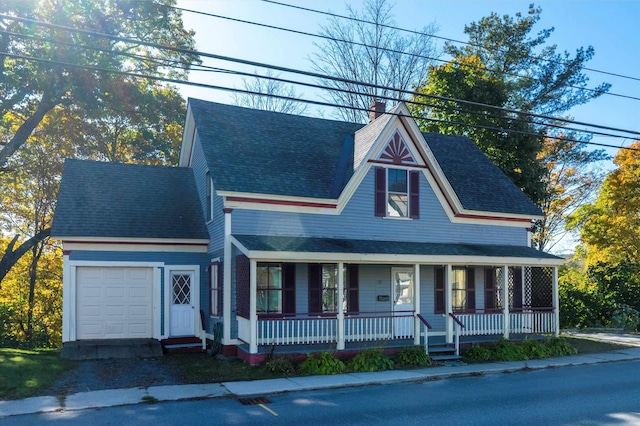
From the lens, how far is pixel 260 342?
13.9 m

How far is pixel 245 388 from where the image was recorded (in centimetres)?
1149

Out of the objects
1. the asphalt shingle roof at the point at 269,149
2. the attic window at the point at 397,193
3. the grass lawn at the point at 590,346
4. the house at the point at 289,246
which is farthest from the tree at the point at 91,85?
the grass lawn at the point at 590,346

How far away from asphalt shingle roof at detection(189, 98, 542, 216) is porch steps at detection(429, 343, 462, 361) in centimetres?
505

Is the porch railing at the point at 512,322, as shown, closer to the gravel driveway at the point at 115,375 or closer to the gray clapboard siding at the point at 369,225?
the gray clapboard siding at the point at 369,225

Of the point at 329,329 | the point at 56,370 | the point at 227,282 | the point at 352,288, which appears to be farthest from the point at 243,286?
the point at 56,370

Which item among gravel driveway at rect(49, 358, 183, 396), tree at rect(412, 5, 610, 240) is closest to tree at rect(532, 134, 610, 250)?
tree at rect(412, 5, 610, 240)

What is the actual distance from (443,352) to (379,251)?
3393 mm

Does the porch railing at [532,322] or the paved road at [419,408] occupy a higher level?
the porch railing at [532,322]

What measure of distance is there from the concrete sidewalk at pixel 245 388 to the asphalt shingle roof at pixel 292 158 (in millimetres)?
5446

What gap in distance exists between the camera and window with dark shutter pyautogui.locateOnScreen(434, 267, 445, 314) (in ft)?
59.2

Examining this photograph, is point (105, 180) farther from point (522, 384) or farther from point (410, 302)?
point (522, 384)

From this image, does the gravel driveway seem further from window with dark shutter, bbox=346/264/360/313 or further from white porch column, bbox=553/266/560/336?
white porch column, bbox=553/266/560/336

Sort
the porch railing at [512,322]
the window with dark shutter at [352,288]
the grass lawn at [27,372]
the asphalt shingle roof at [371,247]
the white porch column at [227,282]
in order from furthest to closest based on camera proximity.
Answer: the window with dark shutter at [352,288] → the porch railing at [512,322] → the white porch column at [227,282] → the asphalt shingle roof at [371,247] → the grass lawn at [27,372]

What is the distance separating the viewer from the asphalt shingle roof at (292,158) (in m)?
16.1
